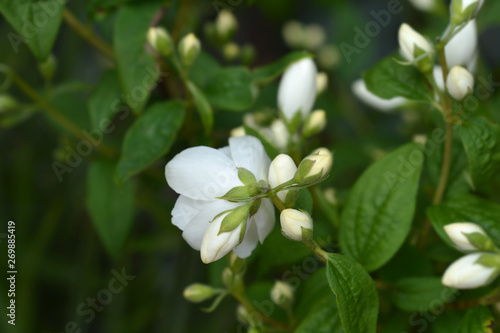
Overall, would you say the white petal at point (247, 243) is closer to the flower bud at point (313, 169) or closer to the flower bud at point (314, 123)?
the flower bud at point (313, 169)

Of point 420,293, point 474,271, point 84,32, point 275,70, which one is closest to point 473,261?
point 474,271

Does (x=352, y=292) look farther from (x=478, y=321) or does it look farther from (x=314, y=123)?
(x=314, y=123)

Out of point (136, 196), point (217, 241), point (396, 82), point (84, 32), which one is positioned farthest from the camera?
point (136, 196)

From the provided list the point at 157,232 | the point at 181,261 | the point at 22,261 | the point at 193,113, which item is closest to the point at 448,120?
the point at 193,113

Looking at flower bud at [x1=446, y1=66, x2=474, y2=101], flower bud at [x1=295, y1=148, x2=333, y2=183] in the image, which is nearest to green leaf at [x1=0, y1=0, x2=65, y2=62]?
flower bud at [x1=295, y1=148, x2=333, y2=183]

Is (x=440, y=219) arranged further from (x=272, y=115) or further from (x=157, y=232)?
(x=157, y=232)

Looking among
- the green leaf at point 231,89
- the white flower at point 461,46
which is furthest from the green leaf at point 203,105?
the white flower at point 461,46
